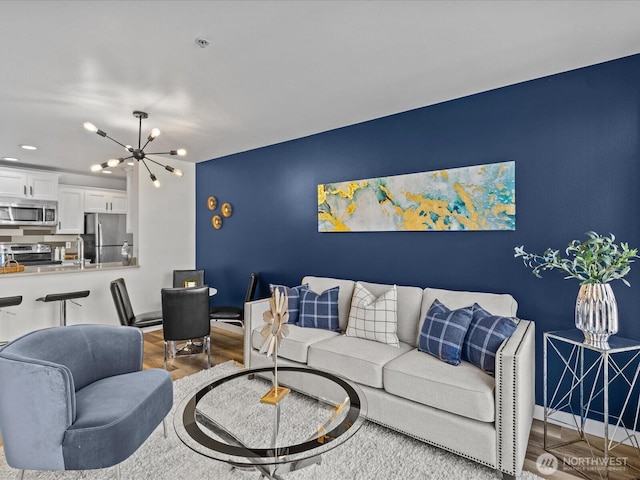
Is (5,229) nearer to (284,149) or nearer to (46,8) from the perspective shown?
(284,149)

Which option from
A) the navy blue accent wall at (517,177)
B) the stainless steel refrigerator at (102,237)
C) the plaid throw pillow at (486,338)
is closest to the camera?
the plaid throw pillow at (486,338)

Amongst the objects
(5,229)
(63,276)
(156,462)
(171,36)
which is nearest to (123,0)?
(171,36)

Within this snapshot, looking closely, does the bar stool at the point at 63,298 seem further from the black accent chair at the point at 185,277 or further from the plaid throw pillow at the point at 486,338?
the plaid throw pillow at the point at 486,338

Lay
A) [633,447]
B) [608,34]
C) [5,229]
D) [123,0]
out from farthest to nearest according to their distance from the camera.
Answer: [5,229]
[633,447]
[608,34]
[123,0]

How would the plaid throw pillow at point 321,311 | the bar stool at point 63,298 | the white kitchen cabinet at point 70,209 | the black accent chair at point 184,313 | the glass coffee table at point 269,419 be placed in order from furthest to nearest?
the white kitchen cabinet at point 70,209 < the bar stool at point 63,298 < the black accent chair at point 184,313 < the plaid throw pillow at point 321,311 < the glass coffee table at point 269,419

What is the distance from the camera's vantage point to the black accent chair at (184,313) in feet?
11.6

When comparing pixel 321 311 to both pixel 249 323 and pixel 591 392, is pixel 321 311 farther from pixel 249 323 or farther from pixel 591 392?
pixel 591 392

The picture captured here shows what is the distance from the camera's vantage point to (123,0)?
1765 mm

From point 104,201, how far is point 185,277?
9.62 ft

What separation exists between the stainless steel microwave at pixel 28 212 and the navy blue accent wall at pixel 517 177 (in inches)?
162

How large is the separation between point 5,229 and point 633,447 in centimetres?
825

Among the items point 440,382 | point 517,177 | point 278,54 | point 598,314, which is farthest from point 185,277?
point 598,314

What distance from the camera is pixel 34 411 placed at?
1.70m

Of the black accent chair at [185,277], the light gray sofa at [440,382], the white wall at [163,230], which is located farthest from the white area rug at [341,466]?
the white wall at [163,230]
